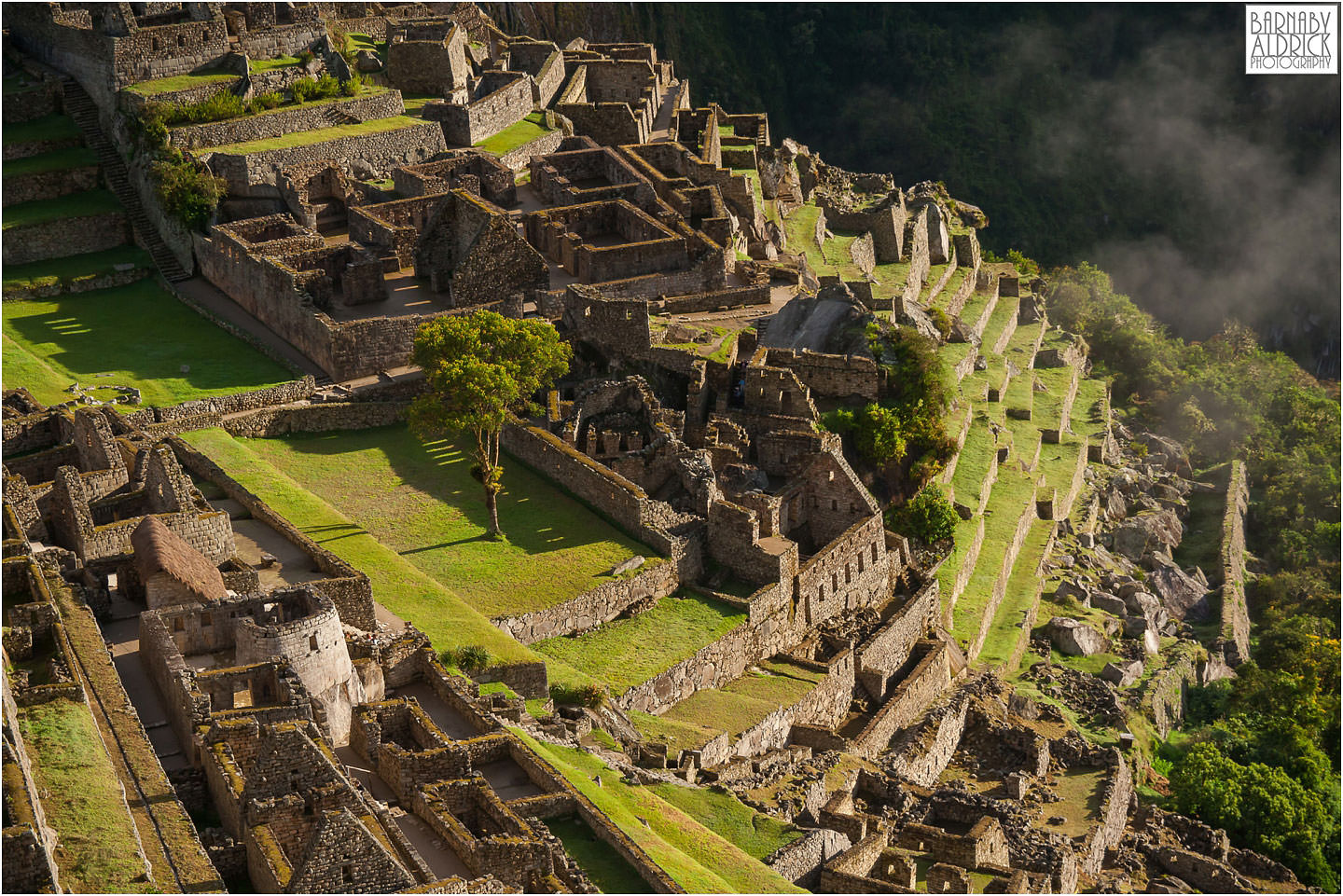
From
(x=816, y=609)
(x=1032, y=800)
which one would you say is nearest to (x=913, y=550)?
(x=816, y=609)

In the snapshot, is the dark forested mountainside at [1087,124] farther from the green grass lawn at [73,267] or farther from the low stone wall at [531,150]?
the green grass lawn at [73,267]

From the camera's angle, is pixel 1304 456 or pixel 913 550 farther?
pixel 1304 456

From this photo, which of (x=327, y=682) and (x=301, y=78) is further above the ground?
(x=301, y=78)

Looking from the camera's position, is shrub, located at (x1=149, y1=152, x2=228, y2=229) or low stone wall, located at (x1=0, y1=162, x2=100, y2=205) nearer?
shrub, located at (x1=149, y1=152, x2=228, y2=229)

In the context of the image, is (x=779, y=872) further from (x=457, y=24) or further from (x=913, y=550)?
(x=457, y=24)

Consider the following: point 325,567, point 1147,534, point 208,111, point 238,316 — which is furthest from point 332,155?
point 1147,534

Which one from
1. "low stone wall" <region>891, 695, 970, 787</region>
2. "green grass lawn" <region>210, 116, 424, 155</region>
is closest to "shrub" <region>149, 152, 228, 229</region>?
"green grass lawn" <region>210, 116, 424, 155</region>

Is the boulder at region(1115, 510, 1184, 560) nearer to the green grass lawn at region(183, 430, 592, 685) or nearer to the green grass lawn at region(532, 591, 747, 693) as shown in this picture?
the green grass lawn at region(532, 591, 747, 693)
